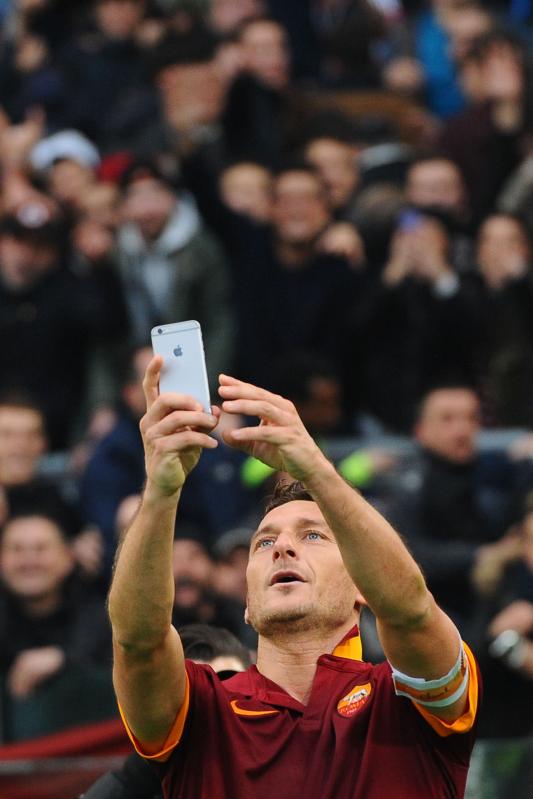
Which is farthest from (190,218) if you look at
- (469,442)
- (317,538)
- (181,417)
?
(181,417)

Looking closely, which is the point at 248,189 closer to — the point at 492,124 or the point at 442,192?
the point at 442,192

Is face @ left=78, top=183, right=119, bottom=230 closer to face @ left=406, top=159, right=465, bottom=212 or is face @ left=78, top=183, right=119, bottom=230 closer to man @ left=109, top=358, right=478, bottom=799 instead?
face @ left=406, top=159, right=465, bottom=212

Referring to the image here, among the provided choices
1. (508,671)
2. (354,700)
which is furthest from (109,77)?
(354,700)

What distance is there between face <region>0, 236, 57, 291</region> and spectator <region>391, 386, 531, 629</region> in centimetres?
226

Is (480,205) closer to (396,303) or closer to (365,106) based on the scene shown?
(396,303)

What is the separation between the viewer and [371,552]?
4168 millimetres

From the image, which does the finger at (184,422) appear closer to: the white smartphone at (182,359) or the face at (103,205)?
the white smartphone at (182,359)

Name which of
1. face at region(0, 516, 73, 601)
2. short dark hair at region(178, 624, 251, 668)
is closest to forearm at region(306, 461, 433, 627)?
short dark hair at region(178, 624, 251, 668)

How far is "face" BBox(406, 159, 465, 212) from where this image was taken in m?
10.4

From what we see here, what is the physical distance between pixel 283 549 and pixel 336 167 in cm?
666

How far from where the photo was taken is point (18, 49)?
513 inches

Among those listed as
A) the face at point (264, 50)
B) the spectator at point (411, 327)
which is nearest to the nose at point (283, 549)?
the spectator at point (411, 327)

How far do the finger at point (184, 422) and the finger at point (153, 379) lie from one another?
8 cm

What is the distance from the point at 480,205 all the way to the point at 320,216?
1.01 metres
